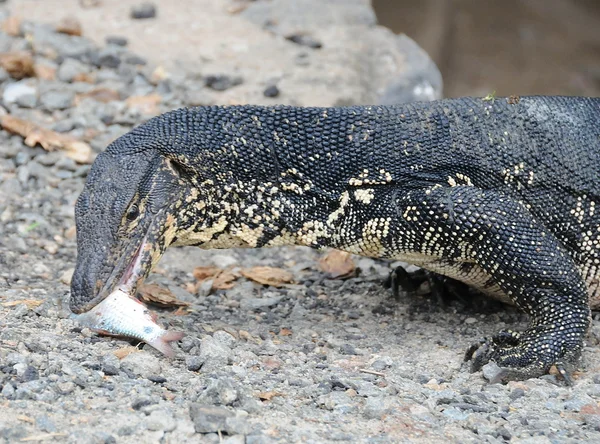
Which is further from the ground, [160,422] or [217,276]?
[160,422]

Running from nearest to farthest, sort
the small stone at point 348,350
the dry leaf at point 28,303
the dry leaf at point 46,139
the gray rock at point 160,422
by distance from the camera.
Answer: the gray rock at point 160,422
the dry leaf at point 28,303
the small stone at point 348,350
the dry leaf at point 46,139

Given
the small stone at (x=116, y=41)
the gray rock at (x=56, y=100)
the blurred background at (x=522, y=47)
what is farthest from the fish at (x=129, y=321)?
the blurred background at (x=522, y=47)

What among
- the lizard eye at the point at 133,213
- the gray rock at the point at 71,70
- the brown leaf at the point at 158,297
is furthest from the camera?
the gray rock at the point at 71,70

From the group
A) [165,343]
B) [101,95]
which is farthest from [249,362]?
[101,95]

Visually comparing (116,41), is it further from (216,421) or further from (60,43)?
(216,421)

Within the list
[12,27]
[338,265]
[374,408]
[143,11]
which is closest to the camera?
[374,408]

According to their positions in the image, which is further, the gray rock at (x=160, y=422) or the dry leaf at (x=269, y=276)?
the dry leaf at (x=269, y=276)

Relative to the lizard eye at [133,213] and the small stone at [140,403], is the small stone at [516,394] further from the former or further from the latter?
the lizard eye at [133,213]

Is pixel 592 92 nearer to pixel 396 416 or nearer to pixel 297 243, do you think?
pixel 297 243
